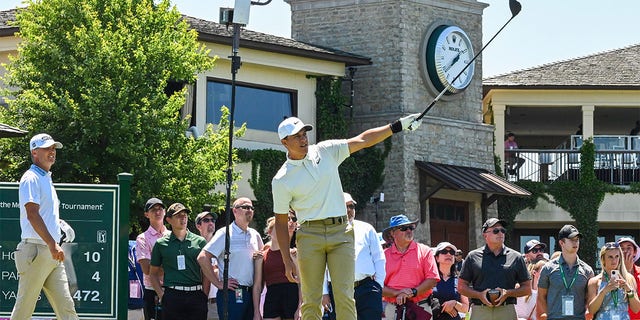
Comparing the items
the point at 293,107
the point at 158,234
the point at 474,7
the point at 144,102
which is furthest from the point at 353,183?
the point at 158,234

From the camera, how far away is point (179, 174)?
2855 centimetres

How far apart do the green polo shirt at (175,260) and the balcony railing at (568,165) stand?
25242 millimetres

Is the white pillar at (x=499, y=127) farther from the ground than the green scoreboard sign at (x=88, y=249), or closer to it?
farther from the ground

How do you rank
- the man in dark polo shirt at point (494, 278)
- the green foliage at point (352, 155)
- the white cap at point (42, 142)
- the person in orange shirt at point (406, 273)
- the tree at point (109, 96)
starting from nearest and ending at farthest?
the white cap at point (42, 142)
the man in dark polo shirt at point (494, 278)
the person in orange shirt at point (406, 273)
the tree at point (109, 96)
the green foliage at point (352, 155)

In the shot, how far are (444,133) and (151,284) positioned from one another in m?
21.1

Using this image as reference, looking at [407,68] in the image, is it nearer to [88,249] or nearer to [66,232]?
[88,249]

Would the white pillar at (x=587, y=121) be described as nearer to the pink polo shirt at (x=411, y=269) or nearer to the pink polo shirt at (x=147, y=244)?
the pink polo shirt at (x=147, y=244)

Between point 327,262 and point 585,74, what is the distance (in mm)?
31989

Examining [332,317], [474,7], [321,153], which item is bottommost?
[332,317]

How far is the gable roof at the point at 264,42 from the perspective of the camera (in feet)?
109

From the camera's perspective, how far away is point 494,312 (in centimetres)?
1520

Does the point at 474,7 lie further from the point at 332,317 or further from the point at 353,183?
the point at 332,317

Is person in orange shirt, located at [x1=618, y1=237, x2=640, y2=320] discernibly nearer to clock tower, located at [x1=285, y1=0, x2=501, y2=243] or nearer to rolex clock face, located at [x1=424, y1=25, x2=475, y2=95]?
clock tower, located at [x1=285, y1=0, x2=501, y2=243]

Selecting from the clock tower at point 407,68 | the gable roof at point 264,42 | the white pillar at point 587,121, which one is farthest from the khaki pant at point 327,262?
the white pillar at point 587,121
